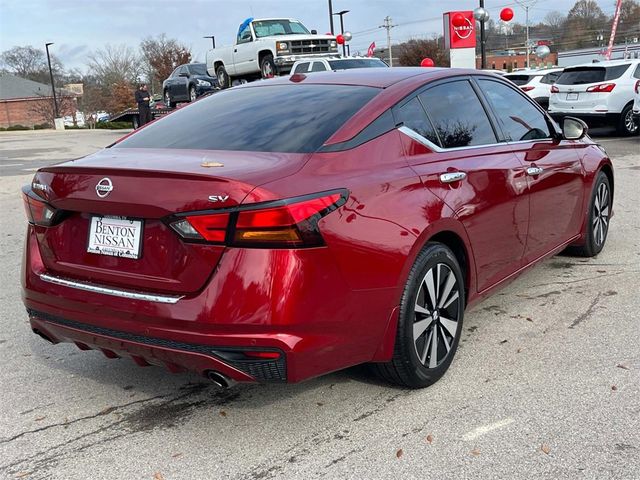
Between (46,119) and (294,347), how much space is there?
70771mm

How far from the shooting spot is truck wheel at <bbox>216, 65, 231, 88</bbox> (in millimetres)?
24781

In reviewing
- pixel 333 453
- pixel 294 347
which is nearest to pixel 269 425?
pixel 333 453

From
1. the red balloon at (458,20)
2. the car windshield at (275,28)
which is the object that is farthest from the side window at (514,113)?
the car windshield at (275,28)

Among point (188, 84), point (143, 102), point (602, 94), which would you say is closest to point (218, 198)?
point (602, 94)

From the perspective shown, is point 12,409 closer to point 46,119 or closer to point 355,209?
point 355,209

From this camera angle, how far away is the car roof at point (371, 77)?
397 cm

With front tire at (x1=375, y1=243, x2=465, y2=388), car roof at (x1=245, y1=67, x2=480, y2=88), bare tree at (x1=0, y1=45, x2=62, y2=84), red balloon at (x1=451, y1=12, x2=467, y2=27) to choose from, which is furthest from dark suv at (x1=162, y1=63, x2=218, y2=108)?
bare tree at (x1=0, y1=45, x2=62, y2=84)

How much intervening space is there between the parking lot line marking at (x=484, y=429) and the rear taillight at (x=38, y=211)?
220 centimetres

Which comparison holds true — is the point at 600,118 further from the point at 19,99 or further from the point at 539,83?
the point at 19,99

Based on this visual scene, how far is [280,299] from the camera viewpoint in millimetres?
2812

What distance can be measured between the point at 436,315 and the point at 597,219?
10.1ft

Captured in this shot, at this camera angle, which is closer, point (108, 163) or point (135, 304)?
point (135, 304)

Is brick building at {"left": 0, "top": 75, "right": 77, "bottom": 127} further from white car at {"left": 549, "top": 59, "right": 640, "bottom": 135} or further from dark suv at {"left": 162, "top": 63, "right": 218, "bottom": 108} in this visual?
white car at {"left": 549, "top": 59, "right": 640, "bottom": 135}

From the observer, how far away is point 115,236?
3084 millimetres
